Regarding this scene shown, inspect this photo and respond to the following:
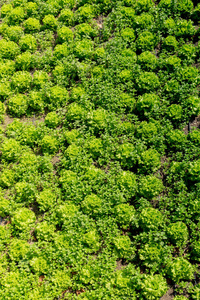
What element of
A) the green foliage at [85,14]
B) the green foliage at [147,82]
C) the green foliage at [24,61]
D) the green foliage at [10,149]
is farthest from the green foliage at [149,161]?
the green foliage at [85,14]

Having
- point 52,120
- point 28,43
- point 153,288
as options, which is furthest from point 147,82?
point 153,288

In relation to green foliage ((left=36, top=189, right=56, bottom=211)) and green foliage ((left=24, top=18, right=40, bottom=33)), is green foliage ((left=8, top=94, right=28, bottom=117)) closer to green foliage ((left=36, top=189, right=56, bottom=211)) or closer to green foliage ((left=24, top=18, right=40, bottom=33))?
green foliage ((left=36, top=189, right=56, bottom=211))

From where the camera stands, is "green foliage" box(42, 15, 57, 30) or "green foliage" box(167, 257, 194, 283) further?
"green foliage" box(42, 15, 57, 30)

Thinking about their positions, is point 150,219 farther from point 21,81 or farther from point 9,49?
point 9,49

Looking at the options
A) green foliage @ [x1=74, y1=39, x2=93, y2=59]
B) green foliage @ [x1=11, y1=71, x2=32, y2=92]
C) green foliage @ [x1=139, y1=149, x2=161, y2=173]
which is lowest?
green foliage @ [x1=139, y1=149, x2=161, y2=173]

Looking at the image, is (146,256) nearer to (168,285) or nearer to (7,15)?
(168,285)

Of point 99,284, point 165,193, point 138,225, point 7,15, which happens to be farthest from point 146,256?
point 7,15

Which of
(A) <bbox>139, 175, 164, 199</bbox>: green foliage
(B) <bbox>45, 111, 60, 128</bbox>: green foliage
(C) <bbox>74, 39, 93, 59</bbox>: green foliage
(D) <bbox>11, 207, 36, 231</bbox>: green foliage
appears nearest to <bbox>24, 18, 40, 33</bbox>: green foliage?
(C) <bbox>74, 39, 93, 59</bbox>: green foliage

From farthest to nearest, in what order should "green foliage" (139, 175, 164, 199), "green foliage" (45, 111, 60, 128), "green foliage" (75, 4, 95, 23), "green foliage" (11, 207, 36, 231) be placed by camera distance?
1. "green foliage" (75, 4, 95, 23)
2. "green foliage" (45, 111, 60, 128)
3. "green foliage" (139, 175, 164, 199)
4. "green foliage" (11, 207, 36, 231)

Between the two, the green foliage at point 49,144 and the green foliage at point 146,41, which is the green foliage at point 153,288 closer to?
the green foliage at point 49,144
